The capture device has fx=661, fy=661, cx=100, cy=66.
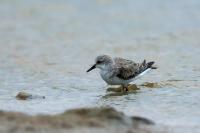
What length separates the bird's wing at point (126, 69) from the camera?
11297mm

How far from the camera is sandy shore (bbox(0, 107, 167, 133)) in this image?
281 inches

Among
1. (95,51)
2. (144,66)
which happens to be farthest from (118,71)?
(95,51)

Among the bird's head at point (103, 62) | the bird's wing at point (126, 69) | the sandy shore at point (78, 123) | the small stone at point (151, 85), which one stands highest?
the bird's head at point (103, 62)

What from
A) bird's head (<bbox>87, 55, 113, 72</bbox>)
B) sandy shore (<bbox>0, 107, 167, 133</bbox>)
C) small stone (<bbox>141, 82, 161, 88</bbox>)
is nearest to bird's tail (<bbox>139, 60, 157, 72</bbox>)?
small stone (<bbox>141, 82, 161, 88</bbox>)

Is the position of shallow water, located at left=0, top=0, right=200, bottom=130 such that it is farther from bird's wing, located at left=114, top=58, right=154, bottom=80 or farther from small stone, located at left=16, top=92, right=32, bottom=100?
bird's wing, located at left=114, top=58, right=154, bottom=80

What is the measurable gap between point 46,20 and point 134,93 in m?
7.47

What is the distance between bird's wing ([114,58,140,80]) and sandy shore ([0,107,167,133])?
11.5ft

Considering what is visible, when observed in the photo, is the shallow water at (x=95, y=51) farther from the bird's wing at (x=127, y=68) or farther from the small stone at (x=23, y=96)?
the bird's wing at (x=127, y=68)

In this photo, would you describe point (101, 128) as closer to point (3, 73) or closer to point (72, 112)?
point (72, 112)

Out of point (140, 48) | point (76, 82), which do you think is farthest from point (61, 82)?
point (140, 48)

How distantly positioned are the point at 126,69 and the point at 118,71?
14 centimetres

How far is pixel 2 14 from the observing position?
18172 mm

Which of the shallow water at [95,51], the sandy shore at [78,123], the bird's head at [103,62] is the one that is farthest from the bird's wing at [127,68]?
the sandy shore at [78,123]

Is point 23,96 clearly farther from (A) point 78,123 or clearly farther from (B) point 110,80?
(A) point 78,123
